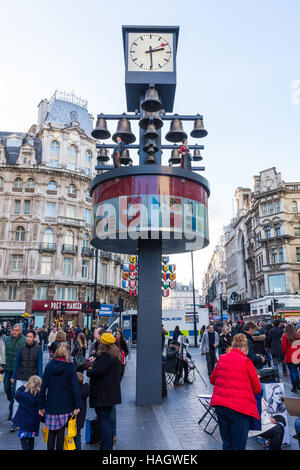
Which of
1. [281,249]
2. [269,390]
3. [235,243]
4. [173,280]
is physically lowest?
[269,390]

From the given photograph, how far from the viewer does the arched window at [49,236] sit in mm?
42531

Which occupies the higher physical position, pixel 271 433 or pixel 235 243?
pixel 235 243

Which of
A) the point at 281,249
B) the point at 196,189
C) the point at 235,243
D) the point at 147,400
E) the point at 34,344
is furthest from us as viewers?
the point at 235,243

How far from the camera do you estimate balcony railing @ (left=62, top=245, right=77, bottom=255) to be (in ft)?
140

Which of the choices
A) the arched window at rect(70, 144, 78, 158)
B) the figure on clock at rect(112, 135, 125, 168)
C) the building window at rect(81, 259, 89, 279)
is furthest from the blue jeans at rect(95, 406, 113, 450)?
the arched window at rect(70, 144, 78, 158)

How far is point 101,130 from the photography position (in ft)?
31.9

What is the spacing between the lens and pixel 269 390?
544 centimetres

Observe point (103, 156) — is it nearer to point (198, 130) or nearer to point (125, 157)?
point (125, 157)

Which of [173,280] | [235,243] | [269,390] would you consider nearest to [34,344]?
[269,390]

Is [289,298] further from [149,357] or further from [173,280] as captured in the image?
[149,357]

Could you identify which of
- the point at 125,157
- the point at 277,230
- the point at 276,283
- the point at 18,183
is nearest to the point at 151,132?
the point at 125,157

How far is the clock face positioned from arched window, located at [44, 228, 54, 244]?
34.6 meters

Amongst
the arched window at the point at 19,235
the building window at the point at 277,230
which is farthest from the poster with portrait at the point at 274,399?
the building window at the point at 277,230
